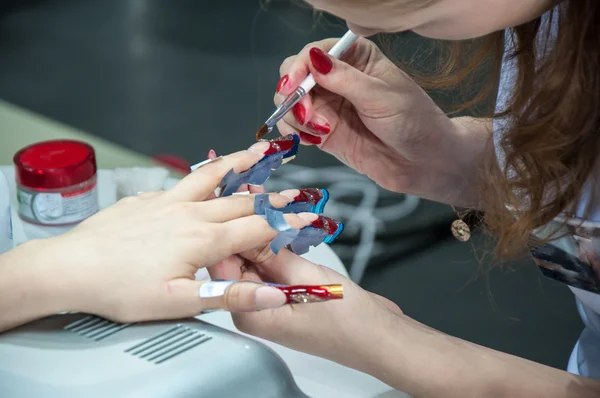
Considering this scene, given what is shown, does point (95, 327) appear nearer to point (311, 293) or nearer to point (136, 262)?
point (136, 262)

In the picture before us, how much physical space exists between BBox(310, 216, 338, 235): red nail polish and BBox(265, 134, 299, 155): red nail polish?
99mm

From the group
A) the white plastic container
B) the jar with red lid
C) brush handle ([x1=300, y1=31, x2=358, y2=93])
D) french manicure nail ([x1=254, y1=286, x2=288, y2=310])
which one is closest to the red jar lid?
the jar with red lid

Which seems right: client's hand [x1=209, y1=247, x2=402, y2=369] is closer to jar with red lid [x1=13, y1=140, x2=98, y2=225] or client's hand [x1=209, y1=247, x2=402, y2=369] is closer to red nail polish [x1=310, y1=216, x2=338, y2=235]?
red nail polish [x1=310, y1=216, x2=338, y2=235]

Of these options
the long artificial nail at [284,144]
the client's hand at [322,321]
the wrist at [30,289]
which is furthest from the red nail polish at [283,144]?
the wrist at [30,289]

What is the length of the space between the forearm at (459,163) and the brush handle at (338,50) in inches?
6.9

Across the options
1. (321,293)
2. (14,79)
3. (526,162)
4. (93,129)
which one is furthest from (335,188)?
(321,293)

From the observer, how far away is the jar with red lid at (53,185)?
0.92m

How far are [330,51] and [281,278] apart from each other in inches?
11.3

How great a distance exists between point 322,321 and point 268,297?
2.9 inches

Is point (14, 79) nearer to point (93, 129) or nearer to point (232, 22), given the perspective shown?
point (93, 129)

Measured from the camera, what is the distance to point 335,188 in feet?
6.30

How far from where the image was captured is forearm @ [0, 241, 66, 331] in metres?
0.63

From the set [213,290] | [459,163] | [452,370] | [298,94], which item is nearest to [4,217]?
[213,290]

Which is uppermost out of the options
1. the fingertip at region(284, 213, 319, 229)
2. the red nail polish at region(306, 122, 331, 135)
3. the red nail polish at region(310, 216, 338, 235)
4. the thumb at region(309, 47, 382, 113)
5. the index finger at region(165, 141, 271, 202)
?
the thumb at region(309, 47, 382, 113)
